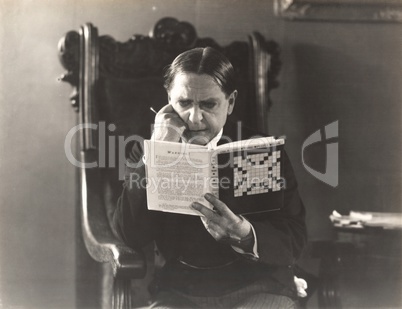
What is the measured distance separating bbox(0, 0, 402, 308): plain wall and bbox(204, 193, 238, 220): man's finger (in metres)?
0.34

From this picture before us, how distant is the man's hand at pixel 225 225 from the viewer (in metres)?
2.32

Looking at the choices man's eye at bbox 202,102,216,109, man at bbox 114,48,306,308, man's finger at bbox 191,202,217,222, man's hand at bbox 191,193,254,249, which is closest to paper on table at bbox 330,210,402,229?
man at bbox 114,48,306,308

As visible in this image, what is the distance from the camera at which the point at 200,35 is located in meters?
2.60

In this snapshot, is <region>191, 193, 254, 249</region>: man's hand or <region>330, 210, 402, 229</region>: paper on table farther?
<region>330, 210, 402, 229</region>: paper on table

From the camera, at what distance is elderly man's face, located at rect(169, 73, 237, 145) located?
2395mm

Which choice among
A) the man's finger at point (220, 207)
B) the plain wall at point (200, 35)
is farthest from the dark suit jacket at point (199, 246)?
the plain wall at point (200, 35)

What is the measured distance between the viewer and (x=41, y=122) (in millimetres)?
2537

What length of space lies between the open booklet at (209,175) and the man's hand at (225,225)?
3cm

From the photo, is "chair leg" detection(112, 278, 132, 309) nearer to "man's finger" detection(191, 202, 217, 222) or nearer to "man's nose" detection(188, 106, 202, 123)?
"man's finger" detection(191, 202, 217, 222)

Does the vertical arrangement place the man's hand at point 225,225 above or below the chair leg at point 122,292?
above

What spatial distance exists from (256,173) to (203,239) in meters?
0.30

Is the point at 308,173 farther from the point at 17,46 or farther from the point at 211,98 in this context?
the point at 17,46

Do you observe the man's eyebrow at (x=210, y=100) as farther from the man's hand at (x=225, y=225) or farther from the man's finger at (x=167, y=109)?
the man's hand at (x=225, y=225)

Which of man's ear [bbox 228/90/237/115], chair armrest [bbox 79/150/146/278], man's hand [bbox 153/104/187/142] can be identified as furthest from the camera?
man's ear [bbox 228/90/237/115]
